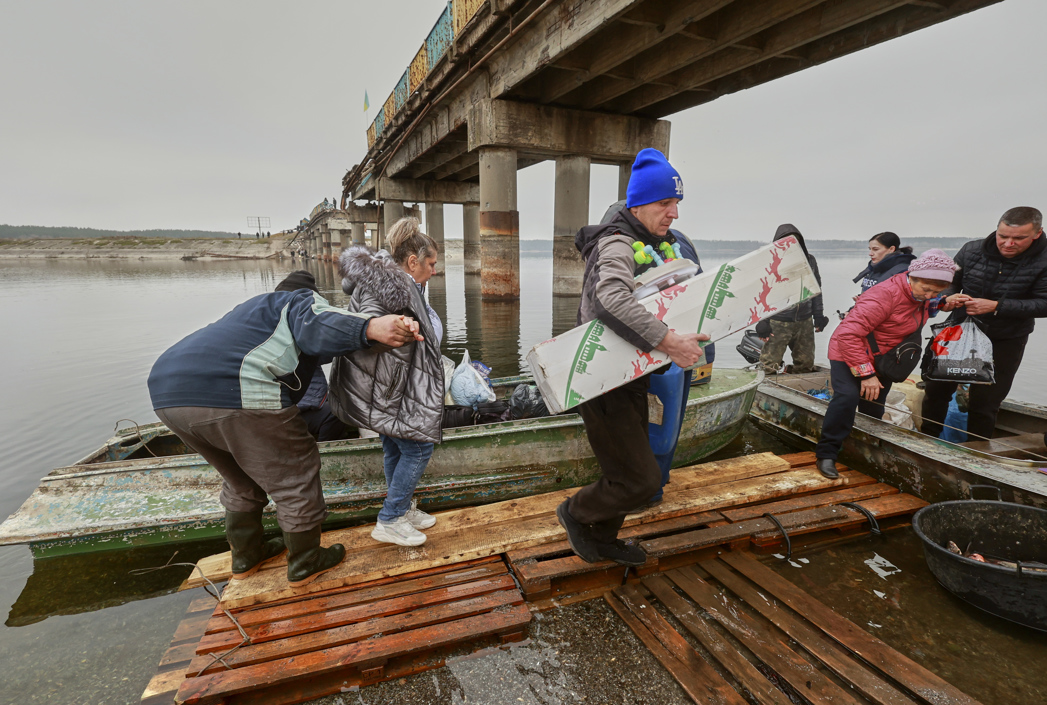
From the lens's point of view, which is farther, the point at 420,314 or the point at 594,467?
the point at 594,467

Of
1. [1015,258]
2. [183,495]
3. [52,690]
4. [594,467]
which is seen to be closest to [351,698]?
[52,690]

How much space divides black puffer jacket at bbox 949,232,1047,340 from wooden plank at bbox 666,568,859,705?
11.0 feet

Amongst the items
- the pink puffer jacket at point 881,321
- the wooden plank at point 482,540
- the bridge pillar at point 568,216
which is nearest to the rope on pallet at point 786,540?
the wooden plank at point 482,540

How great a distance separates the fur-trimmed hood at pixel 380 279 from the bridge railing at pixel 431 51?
11691mm

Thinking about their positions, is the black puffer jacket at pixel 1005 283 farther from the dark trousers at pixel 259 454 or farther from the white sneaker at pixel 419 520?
the dark trousers at pixel 259 454

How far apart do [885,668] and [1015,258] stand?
11.6ft

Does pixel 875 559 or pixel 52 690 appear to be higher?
pixel 875 559

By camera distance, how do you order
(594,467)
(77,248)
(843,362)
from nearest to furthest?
(843,362) → (594,467) → (77,248)

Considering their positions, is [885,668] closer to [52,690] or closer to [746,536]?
[746,536]

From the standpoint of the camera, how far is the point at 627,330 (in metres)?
2.25

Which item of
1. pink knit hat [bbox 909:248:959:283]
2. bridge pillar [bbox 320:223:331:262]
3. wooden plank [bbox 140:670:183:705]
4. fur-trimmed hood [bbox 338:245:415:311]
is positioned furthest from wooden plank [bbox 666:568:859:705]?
bridge pillar [bbox 320:223:331:262]

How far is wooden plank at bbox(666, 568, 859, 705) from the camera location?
6.61 ft

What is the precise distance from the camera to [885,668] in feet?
6.86

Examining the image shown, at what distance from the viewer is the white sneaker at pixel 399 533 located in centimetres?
298
